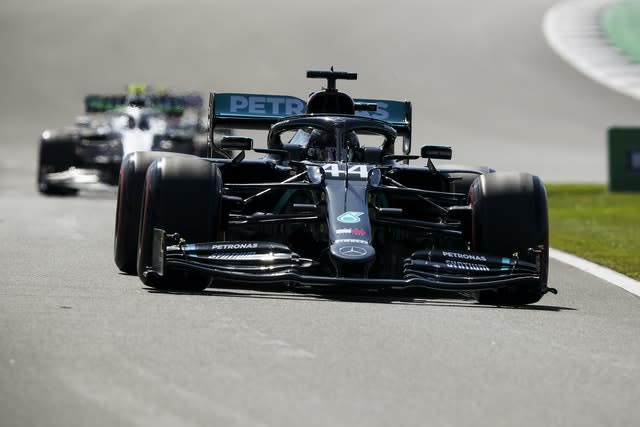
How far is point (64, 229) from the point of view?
16.5 meters

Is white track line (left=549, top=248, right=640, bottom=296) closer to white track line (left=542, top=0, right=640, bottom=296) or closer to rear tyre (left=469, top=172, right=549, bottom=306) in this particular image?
rear tyre (left=469, top=172, right=549, bottom=306)

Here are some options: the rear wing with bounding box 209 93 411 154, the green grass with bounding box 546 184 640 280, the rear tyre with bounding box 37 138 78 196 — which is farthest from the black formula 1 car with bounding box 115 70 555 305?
the rear tyre with bounding box 37 138 78 196

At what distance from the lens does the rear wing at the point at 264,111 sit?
15.0 meters

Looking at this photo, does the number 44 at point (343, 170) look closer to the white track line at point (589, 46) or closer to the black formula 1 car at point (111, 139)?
the black formula 1 car at point (111, 139)

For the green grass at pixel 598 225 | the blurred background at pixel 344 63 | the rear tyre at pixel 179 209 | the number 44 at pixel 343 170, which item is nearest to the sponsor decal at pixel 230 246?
the rear tyre at pixel 179 209

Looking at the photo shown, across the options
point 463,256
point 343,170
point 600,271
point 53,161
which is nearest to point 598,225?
point 600,271

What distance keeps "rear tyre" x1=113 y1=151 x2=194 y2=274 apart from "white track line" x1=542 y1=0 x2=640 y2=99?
49.8 meters

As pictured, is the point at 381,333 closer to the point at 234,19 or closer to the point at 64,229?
the point at 64,229

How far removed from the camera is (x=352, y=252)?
9922 millimetres

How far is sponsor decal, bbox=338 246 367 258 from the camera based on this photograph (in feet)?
32.4

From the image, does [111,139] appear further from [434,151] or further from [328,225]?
[328,225]

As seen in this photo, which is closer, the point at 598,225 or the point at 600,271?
the point at 600,271

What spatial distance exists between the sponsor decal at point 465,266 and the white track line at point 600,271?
2.10m

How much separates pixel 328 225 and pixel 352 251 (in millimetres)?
519
